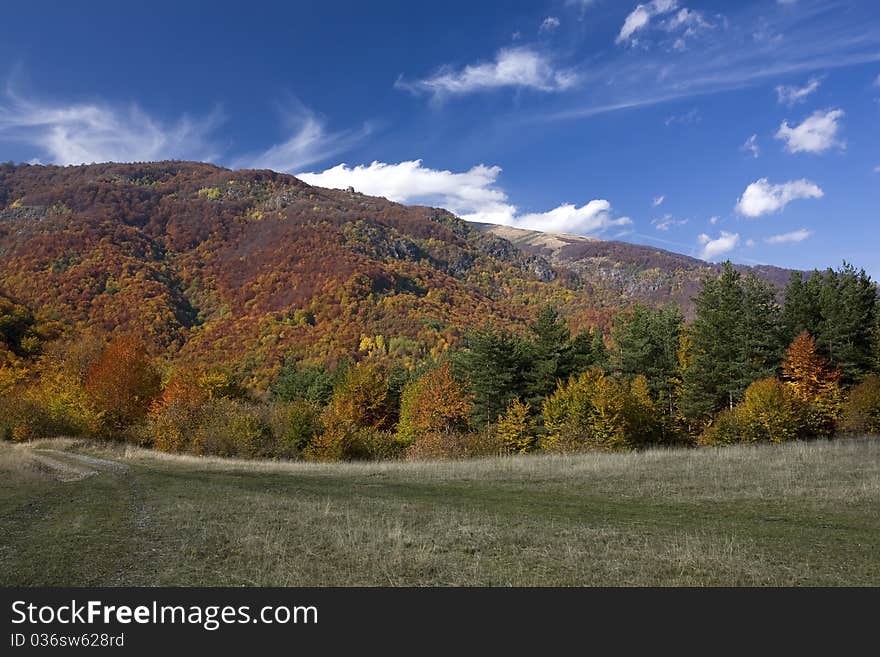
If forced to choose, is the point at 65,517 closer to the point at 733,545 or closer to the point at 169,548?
the point at 169,548

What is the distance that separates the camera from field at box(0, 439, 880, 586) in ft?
32.8

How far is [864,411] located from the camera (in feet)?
151

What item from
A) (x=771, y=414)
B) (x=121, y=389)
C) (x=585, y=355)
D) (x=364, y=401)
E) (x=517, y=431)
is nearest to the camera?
(x=771, y=414)

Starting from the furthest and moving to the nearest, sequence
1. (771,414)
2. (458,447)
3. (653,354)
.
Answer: (653,354) < (458,447) < (771,414)

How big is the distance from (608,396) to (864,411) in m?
20.4

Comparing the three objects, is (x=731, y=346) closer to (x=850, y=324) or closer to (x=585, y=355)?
(x=850, y=324)

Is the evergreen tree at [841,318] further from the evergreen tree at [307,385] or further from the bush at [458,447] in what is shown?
the evergreen tree at [307,385]

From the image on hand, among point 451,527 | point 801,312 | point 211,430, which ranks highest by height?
point 801,312

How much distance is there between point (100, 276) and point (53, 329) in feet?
231

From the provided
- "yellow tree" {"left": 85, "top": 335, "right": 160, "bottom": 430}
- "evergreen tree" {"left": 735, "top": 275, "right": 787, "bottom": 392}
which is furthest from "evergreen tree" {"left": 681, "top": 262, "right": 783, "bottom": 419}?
"yellow tree" {"left": 85, "top": 335, "right": 160, "bottom": 430}

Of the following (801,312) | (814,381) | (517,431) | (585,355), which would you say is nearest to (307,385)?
(517,431)

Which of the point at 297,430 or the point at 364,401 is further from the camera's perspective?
the point at 364,401

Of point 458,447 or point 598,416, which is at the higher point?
point 598,416
